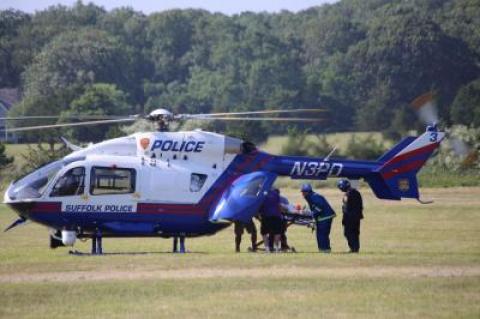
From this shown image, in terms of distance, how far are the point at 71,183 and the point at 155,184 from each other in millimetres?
1779

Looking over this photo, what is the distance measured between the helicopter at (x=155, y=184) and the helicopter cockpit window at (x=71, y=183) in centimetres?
2

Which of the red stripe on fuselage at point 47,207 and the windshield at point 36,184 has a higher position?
the windshield at point 36,184

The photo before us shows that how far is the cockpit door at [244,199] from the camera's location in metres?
27.0

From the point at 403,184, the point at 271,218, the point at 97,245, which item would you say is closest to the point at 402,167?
the point at 403,184

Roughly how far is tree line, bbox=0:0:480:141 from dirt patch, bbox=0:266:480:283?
3969 centimetres

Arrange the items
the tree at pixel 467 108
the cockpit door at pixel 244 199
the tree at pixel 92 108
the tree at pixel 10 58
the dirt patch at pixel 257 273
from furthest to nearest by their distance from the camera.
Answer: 1. the tree at pixel 10 58
2. the tree at pixel 92 108
3. the tree at pixel 467 108
4. the cockpit door at pixel 244 199
5. the dirt patch at pixel 257 273

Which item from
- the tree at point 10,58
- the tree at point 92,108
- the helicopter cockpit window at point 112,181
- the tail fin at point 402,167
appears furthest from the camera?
the tree at point 10,58

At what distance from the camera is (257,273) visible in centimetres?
2297

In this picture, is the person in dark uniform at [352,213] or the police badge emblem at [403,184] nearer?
the person in dark uniform at [352,213]

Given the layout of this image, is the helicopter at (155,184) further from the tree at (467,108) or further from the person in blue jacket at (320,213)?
the tree at (467,108)

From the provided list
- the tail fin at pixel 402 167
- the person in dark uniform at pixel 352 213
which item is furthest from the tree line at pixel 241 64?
the person in dark uniform at pixel 352 213

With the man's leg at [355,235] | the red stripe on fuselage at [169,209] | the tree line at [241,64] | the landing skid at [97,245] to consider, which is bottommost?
the landing skid at [97,245]

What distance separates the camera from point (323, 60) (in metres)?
121

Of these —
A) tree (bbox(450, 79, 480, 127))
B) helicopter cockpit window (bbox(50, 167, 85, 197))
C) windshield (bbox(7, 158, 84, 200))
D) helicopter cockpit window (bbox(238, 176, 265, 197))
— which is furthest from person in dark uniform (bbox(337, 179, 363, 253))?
tree (bbox(450, 79, 480, 127))
